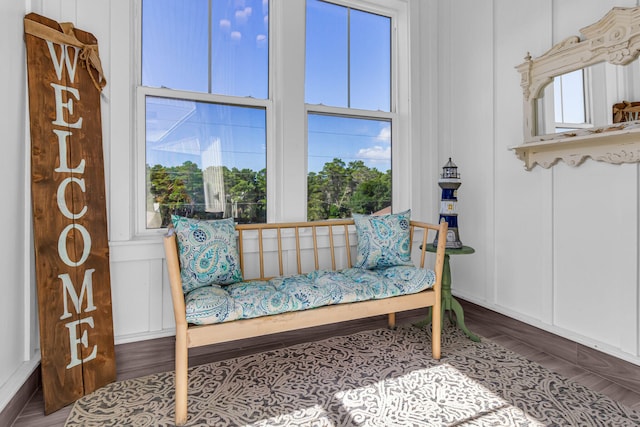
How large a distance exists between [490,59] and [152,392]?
3.30m

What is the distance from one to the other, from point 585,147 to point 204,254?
2.39 meters

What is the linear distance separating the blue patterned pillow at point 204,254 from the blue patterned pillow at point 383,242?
90 cm

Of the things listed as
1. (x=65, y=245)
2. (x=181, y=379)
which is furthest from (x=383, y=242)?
(x=65, y=245)

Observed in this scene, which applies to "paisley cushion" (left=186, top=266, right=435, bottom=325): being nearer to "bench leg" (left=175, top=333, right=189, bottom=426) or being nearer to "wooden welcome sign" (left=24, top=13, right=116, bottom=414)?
"bench leg" (left=175, top=333, right=189, bottom=426)

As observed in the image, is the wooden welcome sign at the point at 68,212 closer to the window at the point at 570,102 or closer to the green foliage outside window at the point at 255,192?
the green foliage outside window at the point at 255,192

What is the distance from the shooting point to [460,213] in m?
3.14

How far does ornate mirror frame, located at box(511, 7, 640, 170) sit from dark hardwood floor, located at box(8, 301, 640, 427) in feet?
3.82

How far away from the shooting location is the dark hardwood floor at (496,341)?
5.62 ft

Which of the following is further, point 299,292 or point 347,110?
point 347,110

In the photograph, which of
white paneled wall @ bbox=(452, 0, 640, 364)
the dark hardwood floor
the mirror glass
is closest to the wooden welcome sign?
the dark hardwood floor

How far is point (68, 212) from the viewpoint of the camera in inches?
72.0

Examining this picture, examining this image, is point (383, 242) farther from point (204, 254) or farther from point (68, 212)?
point (68, 212)

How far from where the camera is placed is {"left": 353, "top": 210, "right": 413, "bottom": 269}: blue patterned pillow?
2404 mm

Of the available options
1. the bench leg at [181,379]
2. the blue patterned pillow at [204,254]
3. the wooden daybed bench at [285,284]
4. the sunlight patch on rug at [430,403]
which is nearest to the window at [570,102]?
the wooden daybed bench at [285,284]
